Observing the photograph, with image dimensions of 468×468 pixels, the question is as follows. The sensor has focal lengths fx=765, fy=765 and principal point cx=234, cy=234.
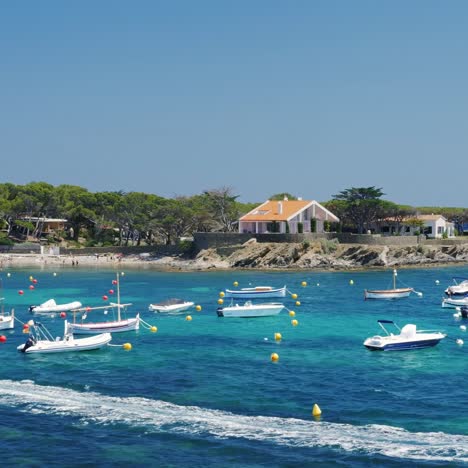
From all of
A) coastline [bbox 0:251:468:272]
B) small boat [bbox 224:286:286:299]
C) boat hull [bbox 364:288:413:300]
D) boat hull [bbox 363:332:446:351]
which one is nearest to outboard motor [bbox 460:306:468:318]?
boat hull [bbox 364:288:413:300]

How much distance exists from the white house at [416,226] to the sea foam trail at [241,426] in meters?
111

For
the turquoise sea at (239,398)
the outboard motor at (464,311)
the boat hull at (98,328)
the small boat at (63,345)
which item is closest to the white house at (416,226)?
the outboard motor at (464,311)

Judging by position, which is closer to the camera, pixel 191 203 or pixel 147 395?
pixel 147 395

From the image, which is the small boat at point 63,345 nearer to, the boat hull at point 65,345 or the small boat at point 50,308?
the boat hull at point 65,345

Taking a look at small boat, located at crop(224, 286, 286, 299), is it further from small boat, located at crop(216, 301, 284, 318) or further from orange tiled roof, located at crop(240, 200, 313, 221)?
orange tiled roof, located at crop(240, 200, 313, 221)

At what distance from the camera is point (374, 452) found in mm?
32375

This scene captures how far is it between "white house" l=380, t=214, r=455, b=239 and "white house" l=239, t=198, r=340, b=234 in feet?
53.0

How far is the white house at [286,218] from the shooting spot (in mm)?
129500

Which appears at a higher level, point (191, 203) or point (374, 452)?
point (191, 203)

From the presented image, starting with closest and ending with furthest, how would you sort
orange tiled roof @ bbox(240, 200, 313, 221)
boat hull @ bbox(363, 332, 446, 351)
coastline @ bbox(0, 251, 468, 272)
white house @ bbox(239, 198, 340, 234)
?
boat hull @ bbox(363, 332, 446, 351)
coastline @ bbox(0, 251, 468, 272)
white house @ bbox(239, 198, 340, 234)
orange tiled roof @ bbox(240, 200, 313, 221)

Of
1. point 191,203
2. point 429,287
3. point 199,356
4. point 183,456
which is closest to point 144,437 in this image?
point 183,456

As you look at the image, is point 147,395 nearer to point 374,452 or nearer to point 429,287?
point 374,452

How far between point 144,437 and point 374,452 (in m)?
10.2

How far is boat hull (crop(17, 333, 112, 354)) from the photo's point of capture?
5275cm
